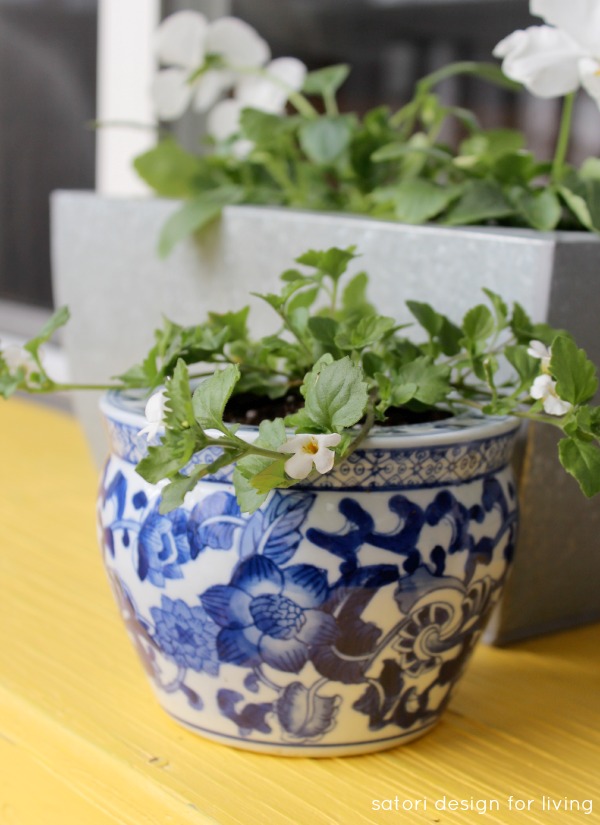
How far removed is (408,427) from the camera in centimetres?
48

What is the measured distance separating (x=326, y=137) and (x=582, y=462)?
1.17ft

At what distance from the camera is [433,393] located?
48 centimetres

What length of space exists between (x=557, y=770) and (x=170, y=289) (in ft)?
1.47

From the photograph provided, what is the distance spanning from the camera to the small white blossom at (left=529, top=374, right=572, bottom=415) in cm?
45

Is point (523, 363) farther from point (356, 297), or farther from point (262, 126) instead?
point (262, 126)

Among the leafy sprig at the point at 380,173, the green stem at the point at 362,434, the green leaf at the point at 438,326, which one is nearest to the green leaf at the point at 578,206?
the leafy sprig at the point at 380,173

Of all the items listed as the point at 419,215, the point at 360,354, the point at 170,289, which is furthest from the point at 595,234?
the point at 170,289

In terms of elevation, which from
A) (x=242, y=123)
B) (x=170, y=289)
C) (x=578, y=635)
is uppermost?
(x=242, y=123)

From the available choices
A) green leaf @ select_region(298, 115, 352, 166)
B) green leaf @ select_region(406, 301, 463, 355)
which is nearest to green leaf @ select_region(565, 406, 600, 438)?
green leaf @ select_region(406, 301, 463, 355)

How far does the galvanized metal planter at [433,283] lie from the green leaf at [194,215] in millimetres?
13

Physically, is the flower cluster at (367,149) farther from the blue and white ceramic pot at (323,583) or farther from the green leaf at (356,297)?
the blue and white ceramic pot at (323,583)

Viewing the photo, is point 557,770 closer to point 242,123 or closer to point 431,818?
point 431,818

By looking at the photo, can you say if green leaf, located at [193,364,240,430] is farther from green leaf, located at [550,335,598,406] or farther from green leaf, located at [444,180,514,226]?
green leaf, located at [444,180,514,226]

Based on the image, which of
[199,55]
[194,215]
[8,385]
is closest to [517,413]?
[8,385]
